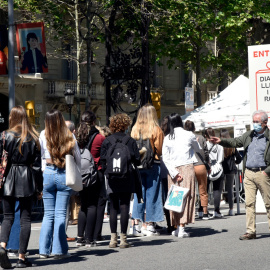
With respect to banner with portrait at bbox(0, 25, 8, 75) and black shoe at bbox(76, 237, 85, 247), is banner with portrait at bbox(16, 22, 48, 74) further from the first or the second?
black shoe at bbox(76, 237, 85, 247)

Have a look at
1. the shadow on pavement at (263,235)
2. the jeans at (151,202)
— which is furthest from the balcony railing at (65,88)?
the shadow on pavement at (263,235)

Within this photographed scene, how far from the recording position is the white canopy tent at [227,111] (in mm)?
22828

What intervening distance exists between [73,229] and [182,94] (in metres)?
33.4

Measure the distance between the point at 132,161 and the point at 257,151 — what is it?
6.08 feet

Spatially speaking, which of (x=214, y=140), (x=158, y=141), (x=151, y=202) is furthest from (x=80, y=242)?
(x=214, y=140)

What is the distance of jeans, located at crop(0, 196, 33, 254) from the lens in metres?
9.02

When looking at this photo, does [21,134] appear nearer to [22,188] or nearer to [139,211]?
[22,188]

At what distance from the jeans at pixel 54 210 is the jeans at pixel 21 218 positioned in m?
0.31

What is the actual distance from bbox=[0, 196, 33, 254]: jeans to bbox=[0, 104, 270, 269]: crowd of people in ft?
0.04

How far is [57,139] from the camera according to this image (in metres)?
9.45

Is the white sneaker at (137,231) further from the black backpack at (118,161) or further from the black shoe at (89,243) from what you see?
the black backpack at (118,161)

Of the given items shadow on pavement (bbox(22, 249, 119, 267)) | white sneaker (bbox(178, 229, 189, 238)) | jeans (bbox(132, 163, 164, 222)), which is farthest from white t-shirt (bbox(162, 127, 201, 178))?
shadow on pavement (bbox(22, 249, 119, 267))

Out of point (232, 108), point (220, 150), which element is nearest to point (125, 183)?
point (220, 150)

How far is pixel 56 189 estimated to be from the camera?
9.52m
